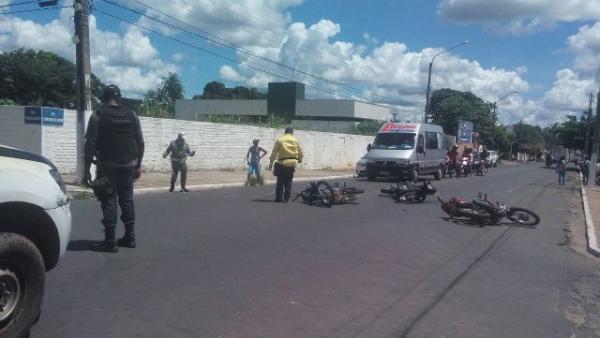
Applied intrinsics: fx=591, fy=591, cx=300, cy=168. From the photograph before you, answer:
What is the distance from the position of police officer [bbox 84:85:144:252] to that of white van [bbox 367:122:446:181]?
17.1m

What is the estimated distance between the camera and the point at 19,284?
401cm

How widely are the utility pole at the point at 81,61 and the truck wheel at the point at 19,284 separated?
474 inches

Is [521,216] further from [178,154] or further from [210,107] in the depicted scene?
[210,107]

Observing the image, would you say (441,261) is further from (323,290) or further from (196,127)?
(196,127)

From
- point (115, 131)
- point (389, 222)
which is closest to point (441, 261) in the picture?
point (389, 222)

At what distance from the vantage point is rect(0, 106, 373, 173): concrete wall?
17000 mm

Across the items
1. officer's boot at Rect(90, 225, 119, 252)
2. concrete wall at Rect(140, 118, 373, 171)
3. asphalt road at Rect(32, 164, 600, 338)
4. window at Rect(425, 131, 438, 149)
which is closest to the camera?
asphalt road at Rect(32, 164, 600, 338)

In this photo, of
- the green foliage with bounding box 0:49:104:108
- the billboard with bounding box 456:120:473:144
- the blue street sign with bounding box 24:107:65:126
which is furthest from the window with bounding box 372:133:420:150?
the green foliage with bounding box 0:49:104:108

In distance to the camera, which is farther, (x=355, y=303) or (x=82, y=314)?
(x=355, y=303)

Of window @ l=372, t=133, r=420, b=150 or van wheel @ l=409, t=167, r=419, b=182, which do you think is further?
window @ l=372, t=133, r=420, b=150

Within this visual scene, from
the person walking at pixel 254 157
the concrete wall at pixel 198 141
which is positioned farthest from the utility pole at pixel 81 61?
the person walking at pixel 254 157

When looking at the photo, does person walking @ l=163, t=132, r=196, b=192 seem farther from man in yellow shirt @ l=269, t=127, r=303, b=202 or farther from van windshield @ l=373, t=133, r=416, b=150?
van windshield @ l=373, t=133, r=416, b=150

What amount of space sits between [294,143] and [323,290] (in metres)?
7.03

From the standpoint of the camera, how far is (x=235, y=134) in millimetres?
26172
